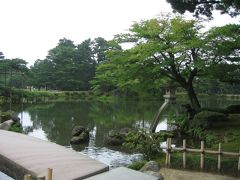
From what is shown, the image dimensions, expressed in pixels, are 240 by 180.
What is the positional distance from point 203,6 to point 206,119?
766cm

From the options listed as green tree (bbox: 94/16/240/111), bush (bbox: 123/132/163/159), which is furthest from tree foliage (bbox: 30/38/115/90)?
bush (bbox: 123/132/163/159)

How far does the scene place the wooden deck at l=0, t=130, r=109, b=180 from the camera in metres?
6.66

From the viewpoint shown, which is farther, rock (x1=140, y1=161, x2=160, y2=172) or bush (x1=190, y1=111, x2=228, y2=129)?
bush (x1=190, y1=111, x2=228, y2=129)

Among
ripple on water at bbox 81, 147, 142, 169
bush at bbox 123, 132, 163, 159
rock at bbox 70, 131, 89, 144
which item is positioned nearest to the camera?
bush at bbox 123, 132, 163, 159

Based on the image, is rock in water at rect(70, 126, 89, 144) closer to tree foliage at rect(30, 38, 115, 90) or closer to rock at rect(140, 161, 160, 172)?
rock at rect(140, 161, 160, 172)

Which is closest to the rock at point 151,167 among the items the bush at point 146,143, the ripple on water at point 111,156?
the bush at point 146,143

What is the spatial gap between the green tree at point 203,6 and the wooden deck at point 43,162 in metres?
6.01

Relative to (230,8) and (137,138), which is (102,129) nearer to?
(137,138)

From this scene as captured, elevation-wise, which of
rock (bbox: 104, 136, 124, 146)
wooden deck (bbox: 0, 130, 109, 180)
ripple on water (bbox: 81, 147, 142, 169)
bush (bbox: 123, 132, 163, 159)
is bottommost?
ripple on water (bbox: 81, 147, 142, 169)

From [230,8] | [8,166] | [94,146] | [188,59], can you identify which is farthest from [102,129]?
[8,166]

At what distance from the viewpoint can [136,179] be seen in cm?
523

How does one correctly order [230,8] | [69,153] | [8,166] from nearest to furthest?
1. [8,166]
2. [69,153]
3. [230,8]

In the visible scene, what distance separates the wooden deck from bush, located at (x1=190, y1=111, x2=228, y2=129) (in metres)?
10.3

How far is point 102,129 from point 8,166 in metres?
14.6
